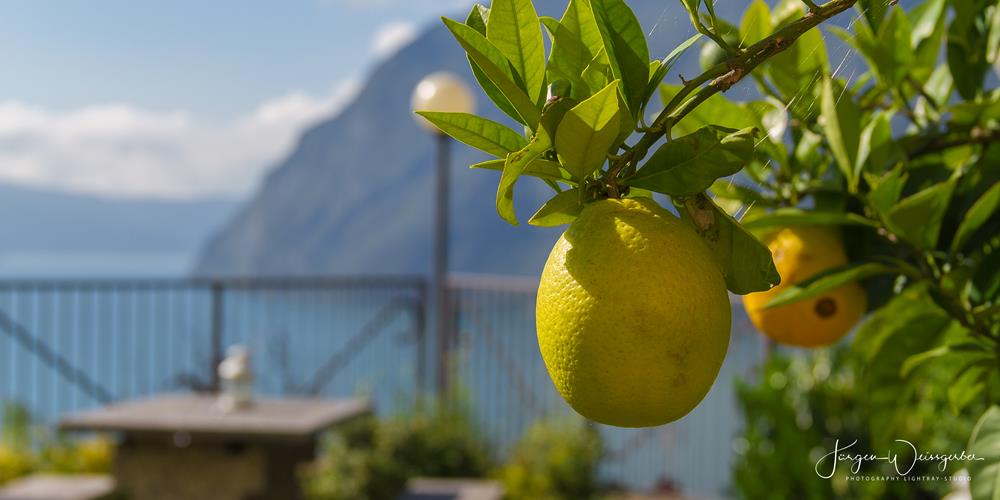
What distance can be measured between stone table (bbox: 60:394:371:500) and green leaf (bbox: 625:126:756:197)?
381 centimetres

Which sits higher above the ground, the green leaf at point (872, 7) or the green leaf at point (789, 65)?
the green leaf at point (789, 65)

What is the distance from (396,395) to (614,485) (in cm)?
142

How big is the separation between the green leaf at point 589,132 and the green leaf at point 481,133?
3 centimetres

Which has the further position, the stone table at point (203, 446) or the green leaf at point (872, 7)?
the stone table at point (203, 446)

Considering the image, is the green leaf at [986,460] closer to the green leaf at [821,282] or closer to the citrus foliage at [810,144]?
the citrus foliage at [810,144]

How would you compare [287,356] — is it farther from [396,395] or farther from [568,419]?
[568,419]

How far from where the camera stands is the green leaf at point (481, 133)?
0.37 meters

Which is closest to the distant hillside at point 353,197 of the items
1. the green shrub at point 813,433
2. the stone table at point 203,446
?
the stone table at point 203,446

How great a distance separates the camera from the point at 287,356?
7.27 meters

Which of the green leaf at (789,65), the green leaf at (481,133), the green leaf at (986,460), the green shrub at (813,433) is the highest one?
the green leaf at (789,65)

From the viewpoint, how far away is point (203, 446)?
4.30 metres

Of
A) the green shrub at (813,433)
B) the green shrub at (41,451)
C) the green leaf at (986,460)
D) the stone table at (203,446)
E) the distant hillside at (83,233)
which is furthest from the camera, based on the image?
the distant hillside at (83,233)

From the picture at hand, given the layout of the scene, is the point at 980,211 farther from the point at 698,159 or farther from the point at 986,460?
the point at 698,159

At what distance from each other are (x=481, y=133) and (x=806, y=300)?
38 cm
